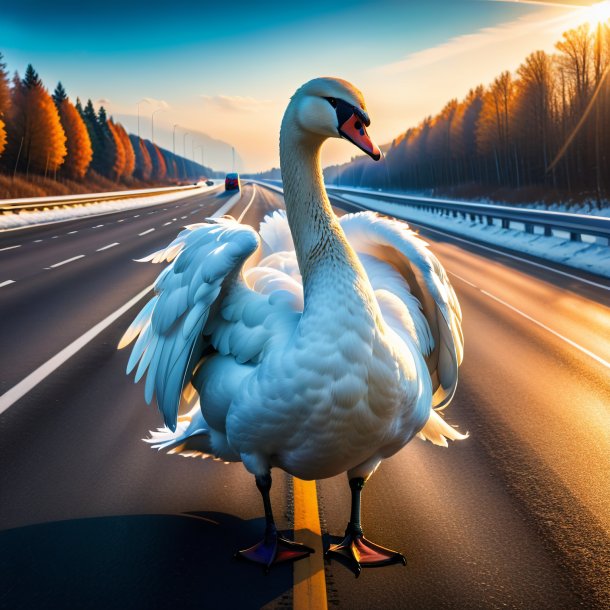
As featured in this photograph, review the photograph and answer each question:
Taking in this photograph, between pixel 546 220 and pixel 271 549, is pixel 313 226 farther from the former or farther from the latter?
pixel 546 220

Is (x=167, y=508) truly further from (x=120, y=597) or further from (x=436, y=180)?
(x=436, y=180)

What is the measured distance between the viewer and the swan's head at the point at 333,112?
10.4ft

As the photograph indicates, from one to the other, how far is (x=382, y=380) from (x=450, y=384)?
1273mm

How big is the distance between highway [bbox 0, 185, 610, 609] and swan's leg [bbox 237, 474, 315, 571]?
60mm

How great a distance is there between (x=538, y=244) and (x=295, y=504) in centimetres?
1798

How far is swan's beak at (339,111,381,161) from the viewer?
3.13 m

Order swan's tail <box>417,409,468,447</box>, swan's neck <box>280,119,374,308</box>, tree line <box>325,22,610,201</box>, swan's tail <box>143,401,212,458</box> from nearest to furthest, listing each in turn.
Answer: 1. swan's neck <box>280,119,374,308</box>
2. swan's tail <box>143,401,212,458</box>
3. swan's tail <box>417,409,468,447</box>
4. tree line <box>325,22,610,201</box>

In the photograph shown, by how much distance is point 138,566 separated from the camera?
3.55 m

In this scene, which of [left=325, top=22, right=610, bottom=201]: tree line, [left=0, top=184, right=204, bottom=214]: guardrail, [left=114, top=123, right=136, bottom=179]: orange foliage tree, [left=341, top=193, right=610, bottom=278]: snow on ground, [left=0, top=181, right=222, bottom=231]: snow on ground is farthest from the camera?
[left=114, top=123, right=136, bottom=179]: orange foliage tree

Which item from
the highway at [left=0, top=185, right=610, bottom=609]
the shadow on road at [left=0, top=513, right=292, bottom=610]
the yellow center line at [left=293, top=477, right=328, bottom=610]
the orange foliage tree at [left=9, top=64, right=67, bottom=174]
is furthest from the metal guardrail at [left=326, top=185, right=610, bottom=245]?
the orange foliage tree at [left=9, top=64, right=67, bottom=174]

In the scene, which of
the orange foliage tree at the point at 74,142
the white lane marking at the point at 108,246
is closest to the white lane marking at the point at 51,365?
the white lane marking at the point at 108,246

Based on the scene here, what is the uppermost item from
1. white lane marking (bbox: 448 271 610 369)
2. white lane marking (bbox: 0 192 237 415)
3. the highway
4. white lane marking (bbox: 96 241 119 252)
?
white lane marking (bbox: 96 241 119 252)

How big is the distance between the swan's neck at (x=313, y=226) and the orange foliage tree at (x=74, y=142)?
322 feet

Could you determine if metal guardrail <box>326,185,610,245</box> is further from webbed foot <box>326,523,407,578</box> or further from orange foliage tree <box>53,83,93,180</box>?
orange foliage tree <box>53,83,93,180</box>
